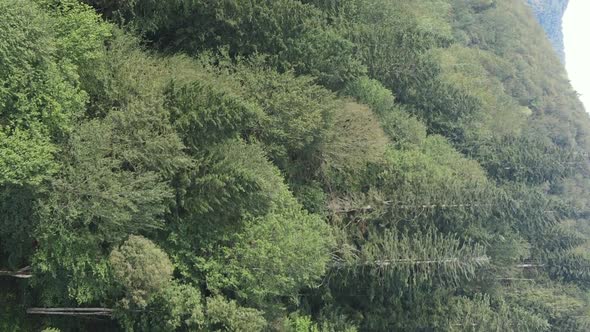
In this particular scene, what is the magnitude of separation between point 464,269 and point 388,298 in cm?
484

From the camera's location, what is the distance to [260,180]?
1097 inches

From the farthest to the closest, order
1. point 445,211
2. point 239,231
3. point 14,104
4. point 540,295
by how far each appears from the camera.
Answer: point 540,295
point 445,211
point 239,231
point 14,104

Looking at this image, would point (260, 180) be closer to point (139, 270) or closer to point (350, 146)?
point (139, 270)

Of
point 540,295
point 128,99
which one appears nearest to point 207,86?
point 128,99

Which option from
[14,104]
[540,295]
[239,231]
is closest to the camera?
[14,104]

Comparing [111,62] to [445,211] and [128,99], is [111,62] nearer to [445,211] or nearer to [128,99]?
[128,99]

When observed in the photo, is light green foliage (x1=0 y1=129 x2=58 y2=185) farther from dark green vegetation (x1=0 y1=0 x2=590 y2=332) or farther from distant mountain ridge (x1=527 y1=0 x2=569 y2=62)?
distant mountain ridge (x1=527 y1=0 x2=569 y2=62)

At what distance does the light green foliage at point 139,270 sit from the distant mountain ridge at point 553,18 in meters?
123

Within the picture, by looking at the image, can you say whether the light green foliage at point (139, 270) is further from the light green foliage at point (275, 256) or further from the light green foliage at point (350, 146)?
the light green foliage at point (350, 146)

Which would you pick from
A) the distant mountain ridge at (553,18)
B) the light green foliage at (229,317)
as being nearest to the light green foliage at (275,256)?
the light green foliage at (229,317)

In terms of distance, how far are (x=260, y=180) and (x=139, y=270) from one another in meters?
6.61

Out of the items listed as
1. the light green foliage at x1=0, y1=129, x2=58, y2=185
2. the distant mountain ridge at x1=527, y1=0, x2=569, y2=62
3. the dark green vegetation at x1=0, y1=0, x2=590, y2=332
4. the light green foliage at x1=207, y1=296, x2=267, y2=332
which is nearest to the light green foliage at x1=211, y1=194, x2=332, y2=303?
the dark green vegetation at x1=0, y1=0, x2=590, y2=332

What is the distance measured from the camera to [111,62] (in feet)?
90.8

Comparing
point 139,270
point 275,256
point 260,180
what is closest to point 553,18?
point 275,256
